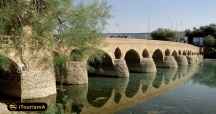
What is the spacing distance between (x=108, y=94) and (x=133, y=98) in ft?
5.57

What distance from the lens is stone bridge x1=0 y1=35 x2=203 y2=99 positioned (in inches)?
451

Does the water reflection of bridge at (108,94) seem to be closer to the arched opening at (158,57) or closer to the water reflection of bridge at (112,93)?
the water reflection of bridge at (112,93)

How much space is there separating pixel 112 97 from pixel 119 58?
10.3 metres

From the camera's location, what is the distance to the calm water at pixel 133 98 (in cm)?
1697

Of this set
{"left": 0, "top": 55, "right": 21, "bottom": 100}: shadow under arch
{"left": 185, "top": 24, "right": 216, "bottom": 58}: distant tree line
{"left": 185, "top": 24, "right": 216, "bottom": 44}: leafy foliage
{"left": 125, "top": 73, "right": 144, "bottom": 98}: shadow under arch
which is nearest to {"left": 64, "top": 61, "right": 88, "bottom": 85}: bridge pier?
{"left": 125, "top": 73, "right": 144, "bottom": 98}: shadow under arch

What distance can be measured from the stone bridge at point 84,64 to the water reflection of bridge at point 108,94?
100 cm

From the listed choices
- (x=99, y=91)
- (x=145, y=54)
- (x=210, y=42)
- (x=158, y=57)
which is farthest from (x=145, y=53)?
(x=210, y=42)

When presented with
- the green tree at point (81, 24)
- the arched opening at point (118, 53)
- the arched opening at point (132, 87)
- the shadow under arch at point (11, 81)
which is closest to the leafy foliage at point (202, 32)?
the arched opening at point (118, 53)

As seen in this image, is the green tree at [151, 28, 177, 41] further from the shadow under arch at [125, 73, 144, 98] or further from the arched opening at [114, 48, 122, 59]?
the arched opening at [114, 48, 122, 59]

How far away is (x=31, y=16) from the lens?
25.2 feet

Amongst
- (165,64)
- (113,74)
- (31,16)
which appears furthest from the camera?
(165,64)

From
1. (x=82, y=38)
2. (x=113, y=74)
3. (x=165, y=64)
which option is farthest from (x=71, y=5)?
(x=165, y=64)

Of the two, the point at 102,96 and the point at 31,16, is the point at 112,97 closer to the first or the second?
the point at 102,96

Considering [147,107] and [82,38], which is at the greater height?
[82,38]
